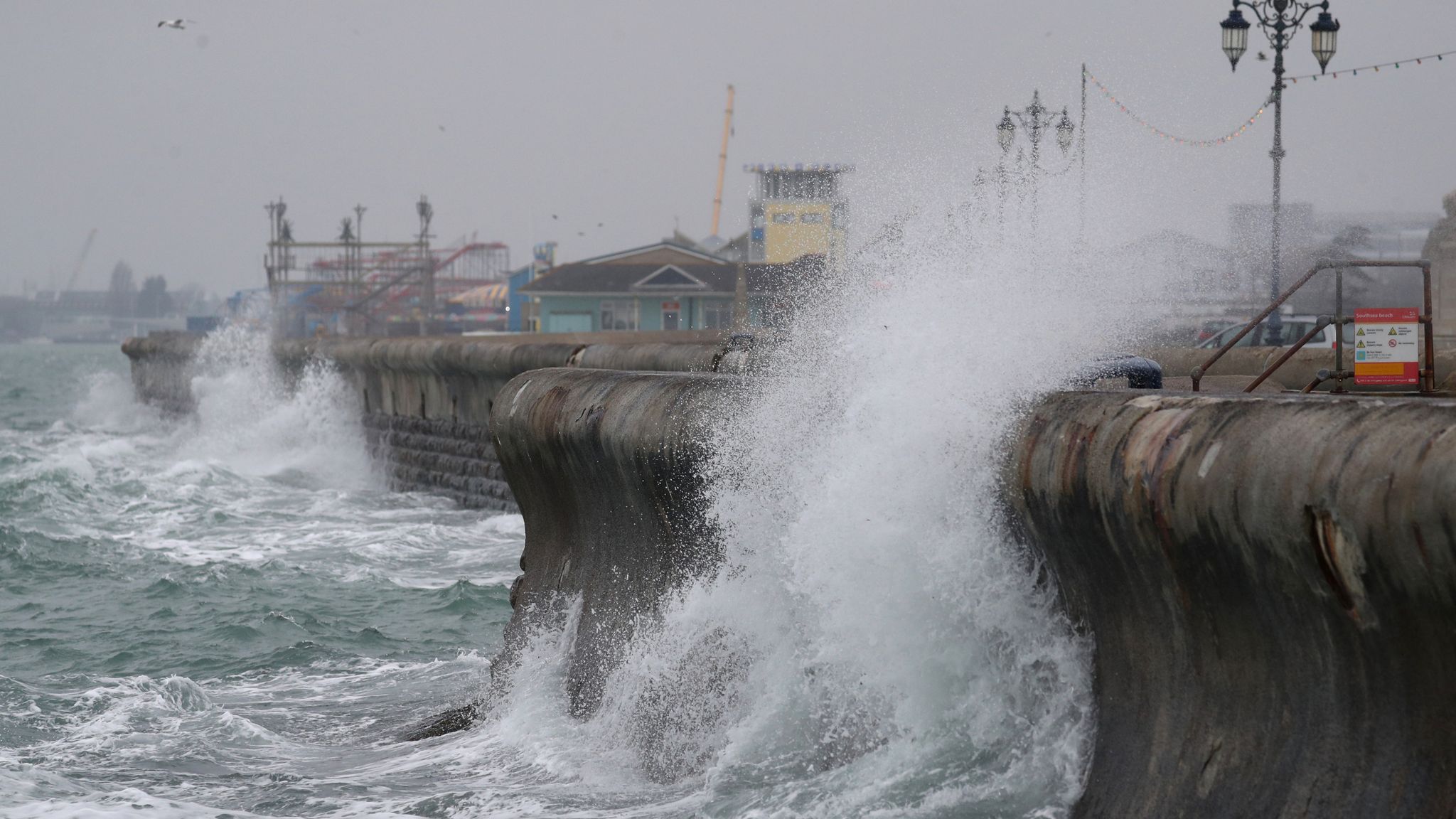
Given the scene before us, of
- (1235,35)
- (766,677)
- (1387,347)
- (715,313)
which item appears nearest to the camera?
(766,677)

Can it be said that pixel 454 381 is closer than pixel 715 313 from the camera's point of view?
Yes

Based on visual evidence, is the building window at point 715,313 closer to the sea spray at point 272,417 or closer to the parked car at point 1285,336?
the sea spray at point 272,417

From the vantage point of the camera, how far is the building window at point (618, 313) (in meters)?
49.2

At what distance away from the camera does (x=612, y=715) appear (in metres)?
6.46

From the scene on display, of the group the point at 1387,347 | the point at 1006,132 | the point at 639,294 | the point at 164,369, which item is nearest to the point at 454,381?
the point at 1006,132

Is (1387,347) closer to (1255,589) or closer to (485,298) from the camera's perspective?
(1255,589)

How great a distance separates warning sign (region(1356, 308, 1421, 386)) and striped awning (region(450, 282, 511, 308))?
75.9 meters

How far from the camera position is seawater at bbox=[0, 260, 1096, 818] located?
188 inches

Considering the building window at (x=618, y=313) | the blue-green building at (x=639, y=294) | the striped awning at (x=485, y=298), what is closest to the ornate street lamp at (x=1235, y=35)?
the blue-green building at (x=639, y=294)

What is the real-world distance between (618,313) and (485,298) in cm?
3800

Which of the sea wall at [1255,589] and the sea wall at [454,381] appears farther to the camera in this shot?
the sea wall at [454,381]

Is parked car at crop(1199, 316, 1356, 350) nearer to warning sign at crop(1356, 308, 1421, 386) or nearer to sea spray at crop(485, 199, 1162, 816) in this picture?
warning sign at crop(1356, 308, 1421, 386)

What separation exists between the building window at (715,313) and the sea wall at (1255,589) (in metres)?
42.3

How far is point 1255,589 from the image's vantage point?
3715mm
